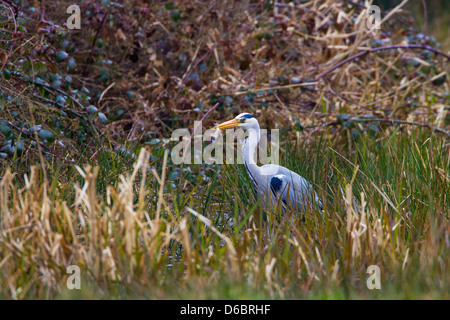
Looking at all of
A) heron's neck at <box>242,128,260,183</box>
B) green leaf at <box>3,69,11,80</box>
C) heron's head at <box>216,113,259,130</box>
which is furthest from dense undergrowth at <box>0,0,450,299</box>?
heron's head at <box>216,113,259,130</box>

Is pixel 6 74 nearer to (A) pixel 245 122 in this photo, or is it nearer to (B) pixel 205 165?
(A) pixel 245 122

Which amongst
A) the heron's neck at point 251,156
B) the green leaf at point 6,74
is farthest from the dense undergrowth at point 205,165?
the heron's neck at point 251,156

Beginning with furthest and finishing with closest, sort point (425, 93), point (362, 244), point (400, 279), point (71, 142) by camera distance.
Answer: point (425, 93) → point (71, 142) → point (362, 244) → point (400, 279)

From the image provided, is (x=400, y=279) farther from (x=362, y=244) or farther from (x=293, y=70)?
(x=293, y=70)

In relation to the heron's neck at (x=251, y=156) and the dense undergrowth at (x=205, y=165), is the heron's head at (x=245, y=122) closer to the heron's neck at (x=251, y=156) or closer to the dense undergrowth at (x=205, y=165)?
the heron's neck at (x=251, y=156)

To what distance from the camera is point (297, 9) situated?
7.95 metres

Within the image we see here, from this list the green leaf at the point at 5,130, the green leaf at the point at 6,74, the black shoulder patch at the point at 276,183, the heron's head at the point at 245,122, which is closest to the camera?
the green leaf at the point at 5,130

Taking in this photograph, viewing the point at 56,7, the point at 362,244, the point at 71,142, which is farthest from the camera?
the point at 56,7

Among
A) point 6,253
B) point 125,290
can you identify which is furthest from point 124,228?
point 6,253

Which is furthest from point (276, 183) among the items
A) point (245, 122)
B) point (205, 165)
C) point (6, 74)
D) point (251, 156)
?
point (6, 74)

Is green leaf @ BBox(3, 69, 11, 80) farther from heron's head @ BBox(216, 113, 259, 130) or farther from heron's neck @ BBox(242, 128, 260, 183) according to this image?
heron's neck @ BBox(242, 128, 260, 183)

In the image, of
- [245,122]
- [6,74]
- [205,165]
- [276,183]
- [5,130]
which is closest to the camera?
[5,130]

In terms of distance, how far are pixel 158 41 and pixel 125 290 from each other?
494 centimetres

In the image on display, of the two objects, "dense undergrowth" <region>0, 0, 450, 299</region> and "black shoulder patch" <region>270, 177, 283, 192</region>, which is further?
"black shoulder patch" <region>270, 177, 283, 192</region>
